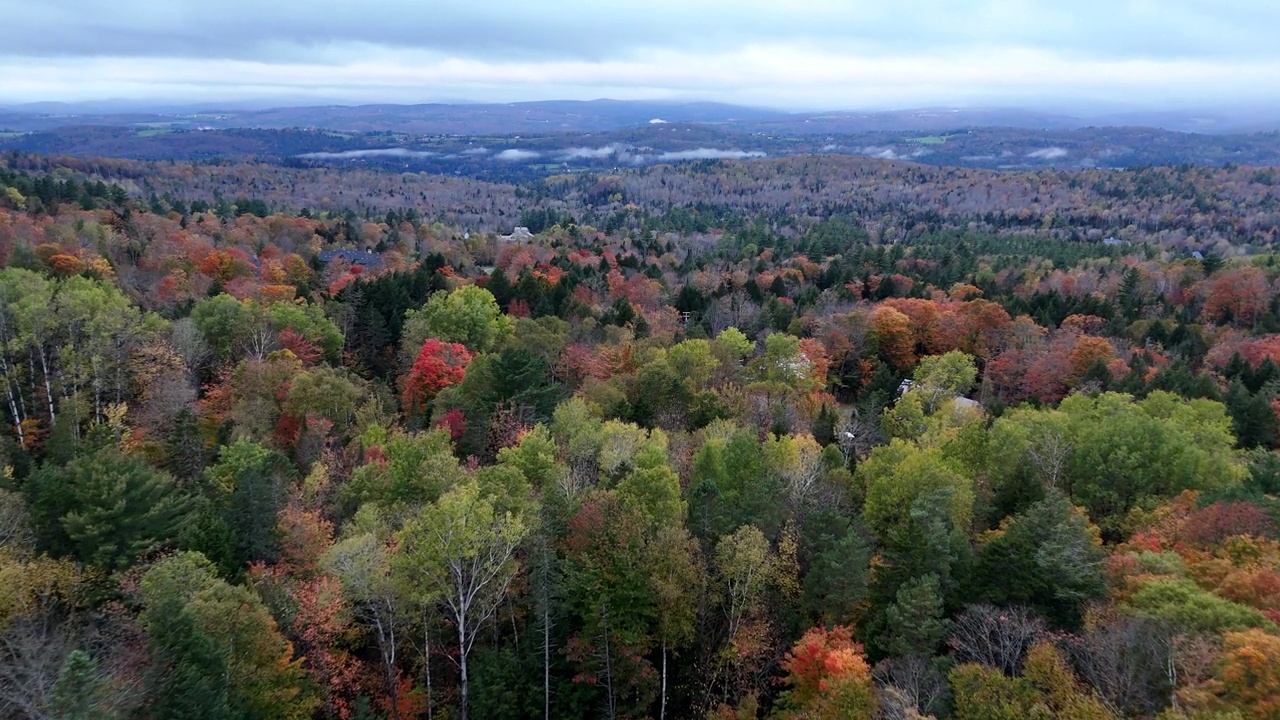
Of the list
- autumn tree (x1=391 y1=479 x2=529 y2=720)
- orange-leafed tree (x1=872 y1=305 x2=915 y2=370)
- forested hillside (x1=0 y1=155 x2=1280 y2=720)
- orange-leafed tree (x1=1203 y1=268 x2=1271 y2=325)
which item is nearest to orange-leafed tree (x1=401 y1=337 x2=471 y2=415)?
forested hillside (x1=0 y1=155 x2=1280 y2=720)

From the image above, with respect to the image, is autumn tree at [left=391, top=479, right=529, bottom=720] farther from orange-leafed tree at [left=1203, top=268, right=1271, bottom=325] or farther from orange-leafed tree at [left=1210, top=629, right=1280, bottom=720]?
orange-leafed tree at [left=1203, top=268, right=1271, bottom=325]

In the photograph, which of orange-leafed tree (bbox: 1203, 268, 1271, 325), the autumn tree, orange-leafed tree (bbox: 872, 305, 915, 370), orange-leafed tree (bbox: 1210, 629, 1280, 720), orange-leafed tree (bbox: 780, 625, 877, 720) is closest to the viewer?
orange-leafed tree (bbox: 1210, 629, 1280, 720)

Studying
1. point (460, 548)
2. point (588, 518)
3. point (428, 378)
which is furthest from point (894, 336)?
point (460, 548)

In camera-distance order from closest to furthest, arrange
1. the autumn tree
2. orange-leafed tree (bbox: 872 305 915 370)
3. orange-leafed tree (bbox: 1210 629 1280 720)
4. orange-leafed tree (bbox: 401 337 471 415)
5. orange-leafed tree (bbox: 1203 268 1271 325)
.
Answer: orange-leafed tree (bbox: 1210 629 1280 720)
the autumn tree
orange-leafed tree (bbox: 401 337 471 415)
orange-leafed tree (bbox: 872 305 915 370)
orange-leafed tree (bbox: 1203 268 1271 325)

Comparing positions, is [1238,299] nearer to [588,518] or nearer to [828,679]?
[828,679]

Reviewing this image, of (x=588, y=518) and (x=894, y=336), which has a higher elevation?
(x=588, y=518)

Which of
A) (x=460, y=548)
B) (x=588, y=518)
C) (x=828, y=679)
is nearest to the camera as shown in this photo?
(x=828, y=679)

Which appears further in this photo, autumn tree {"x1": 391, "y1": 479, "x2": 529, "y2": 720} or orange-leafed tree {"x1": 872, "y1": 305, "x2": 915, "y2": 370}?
orange-leafed tree {"x1": 872, "y1": 305, "x2": 915, "y2": 370}

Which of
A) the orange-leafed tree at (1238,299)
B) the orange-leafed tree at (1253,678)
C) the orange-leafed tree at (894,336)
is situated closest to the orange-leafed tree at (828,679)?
the orange-leafed tree at (1253,678)

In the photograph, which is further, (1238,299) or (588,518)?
(1238,299)
